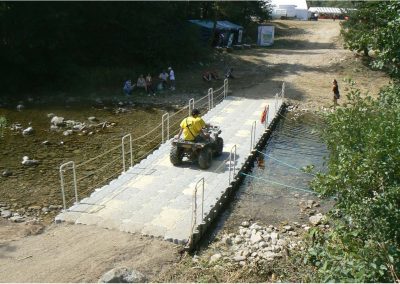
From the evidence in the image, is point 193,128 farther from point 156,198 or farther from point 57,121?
point 57,121

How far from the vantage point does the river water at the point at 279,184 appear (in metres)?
11.1

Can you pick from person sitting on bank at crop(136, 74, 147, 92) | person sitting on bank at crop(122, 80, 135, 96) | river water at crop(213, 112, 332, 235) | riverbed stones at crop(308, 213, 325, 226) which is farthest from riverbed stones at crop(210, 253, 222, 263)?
person sitting on bank at crop(136, 74, 147, 92)

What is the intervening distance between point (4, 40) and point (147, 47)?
346 inches

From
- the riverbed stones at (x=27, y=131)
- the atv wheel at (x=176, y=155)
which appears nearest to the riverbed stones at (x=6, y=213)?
the atv wheel at (x=176, y=155)

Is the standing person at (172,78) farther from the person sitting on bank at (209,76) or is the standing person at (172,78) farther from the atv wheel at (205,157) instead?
the atv wheel at (205,157)

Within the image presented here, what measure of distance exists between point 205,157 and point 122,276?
585cm

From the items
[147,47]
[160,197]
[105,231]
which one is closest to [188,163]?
[160,197]

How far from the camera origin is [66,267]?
7664 mm

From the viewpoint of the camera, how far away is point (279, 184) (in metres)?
13.3

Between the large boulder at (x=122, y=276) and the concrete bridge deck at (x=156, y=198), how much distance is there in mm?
1625

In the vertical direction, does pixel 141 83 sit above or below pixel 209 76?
below

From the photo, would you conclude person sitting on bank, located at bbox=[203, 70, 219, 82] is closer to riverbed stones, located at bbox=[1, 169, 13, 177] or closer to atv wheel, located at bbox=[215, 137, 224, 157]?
atv wheel, located at bbox=[215, 137, 224, 157]

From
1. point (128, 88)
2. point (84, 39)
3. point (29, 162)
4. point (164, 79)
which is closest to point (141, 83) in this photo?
point (128, 88)

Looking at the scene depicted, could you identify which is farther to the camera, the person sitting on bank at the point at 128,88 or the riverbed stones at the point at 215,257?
the person sitting on bank at the point at 128,88
